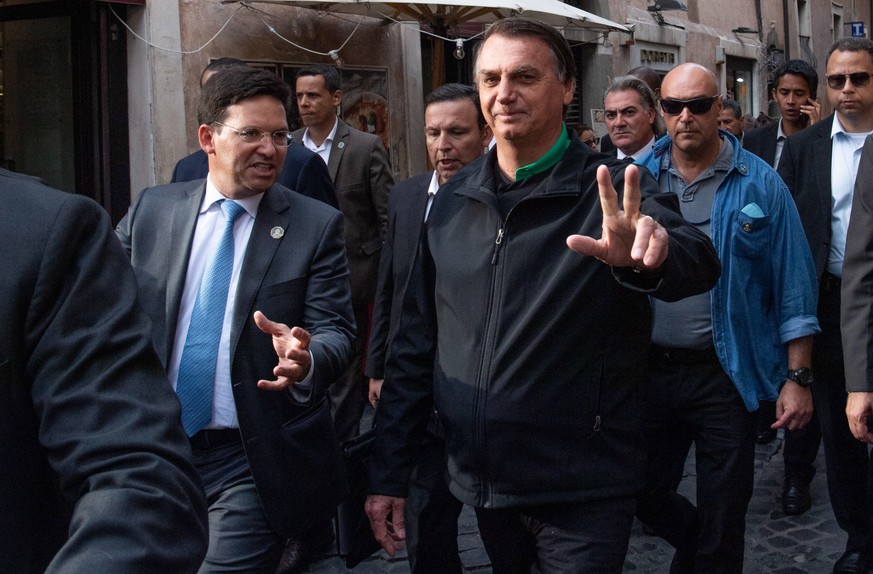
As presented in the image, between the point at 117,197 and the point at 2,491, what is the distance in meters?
7.79

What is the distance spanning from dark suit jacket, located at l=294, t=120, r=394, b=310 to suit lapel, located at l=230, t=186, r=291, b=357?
2.92m

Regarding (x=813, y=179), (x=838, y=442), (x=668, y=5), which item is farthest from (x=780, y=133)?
(x=668, y=5)

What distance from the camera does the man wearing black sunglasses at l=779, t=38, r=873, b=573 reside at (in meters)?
4.88

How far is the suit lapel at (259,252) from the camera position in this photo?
10.6 ft

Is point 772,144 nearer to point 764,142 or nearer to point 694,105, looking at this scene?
point 764,142

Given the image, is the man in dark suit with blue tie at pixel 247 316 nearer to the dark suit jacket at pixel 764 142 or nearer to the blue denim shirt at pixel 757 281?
the blue denim shirt at pixel 757 281

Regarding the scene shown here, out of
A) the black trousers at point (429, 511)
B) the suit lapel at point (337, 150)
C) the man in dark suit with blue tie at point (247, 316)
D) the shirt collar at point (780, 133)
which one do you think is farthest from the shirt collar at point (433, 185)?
the shirt collar at point (780, 133)

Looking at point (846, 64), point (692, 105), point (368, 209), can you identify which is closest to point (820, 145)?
point (846, 64)

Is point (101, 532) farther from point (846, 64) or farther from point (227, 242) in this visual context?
point (846, 64)

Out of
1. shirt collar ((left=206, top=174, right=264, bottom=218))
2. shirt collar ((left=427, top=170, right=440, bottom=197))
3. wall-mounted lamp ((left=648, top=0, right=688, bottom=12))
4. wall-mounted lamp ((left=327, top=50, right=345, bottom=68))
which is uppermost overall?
wall-mounted lamp ((left=648, top=0, right=688, bottom=12))

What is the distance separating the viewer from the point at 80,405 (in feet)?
5.01

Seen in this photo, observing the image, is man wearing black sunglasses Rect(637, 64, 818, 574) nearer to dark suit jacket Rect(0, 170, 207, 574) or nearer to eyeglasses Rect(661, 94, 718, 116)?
eyeglasses Rect(661, 94, 718, 116)

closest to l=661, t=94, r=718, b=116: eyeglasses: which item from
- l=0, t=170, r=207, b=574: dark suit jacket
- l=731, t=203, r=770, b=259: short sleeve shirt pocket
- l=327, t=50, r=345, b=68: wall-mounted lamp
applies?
l=731, t=203, r=770, b=259: short sleeve shirt pocket

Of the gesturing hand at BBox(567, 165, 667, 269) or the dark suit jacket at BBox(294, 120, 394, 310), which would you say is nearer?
the gesturing hand at BBox(567, 165, 667, 269)
